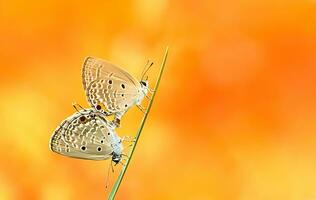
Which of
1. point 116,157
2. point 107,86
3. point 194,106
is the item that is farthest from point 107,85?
point 194,106

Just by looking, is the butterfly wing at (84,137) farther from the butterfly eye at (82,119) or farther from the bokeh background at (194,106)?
the bokeh background at (194,106)

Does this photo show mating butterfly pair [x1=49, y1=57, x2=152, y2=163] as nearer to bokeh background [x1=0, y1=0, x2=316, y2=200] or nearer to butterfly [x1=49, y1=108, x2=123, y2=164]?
butterfly [x1=49, y1=108, x2=123, y2=164]

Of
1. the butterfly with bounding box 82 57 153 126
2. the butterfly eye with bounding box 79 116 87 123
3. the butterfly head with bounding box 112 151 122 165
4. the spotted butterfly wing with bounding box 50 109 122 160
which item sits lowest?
the butterfly head with bounding box 112 151 122 165

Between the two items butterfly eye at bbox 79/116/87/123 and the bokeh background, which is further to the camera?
the bokeh background

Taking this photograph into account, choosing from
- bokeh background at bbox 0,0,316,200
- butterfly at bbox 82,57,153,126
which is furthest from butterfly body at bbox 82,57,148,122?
bokeh background at bbox 0,0,316,200

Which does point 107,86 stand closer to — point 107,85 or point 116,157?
point 107,85

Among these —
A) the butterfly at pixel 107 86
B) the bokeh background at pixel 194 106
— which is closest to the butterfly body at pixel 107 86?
the butterfly at pixel 107 86

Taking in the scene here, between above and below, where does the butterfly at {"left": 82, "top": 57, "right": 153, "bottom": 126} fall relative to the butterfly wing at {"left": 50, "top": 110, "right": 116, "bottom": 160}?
above
